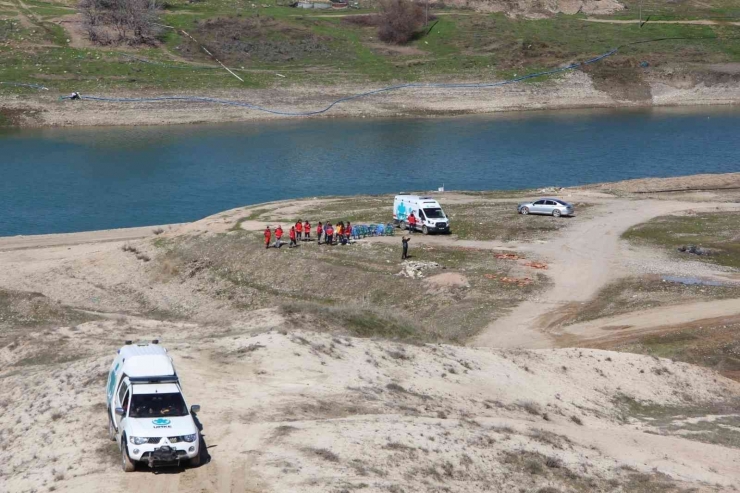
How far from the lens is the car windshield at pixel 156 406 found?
76.9ft

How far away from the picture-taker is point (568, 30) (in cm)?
16712

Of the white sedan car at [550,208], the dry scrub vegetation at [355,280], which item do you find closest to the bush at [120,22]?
the dry scrub vegetation at [355,280]

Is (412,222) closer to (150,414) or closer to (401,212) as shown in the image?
(401,212)

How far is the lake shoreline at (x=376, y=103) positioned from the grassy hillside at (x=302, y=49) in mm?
3303

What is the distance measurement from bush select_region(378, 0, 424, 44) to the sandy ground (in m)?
113

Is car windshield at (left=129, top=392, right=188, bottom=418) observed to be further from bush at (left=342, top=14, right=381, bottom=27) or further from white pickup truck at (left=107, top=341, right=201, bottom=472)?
bush at (left=342, top=14, right=381, bottom=27)

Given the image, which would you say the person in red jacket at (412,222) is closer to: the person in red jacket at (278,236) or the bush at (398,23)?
the person in red jacket at (278,236)

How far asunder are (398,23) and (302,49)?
1661 centimetres

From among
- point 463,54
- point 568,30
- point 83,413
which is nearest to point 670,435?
point 83,413

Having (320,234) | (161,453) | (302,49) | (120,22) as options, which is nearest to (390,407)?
(161,453)

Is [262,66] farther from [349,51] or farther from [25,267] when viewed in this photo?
[25,267]

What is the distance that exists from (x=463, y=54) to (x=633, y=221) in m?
93.1

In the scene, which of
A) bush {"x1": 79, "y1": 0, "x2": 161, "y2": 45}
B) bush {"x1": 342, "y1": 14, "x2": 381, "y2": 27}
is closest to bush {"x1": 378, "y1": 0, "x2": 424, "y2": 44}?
bush {"x1": 342, "y1": 14, "x2": 381, "y2": 27}

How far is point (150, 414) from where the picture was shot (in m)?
23.4
